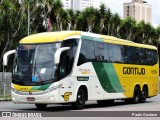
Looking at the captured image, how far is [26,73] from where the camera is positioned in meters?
19.6

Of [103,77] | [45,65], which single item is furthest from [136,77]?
[45,65]

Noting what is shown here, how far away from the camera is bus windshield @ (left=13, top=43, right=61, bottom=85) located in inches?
761

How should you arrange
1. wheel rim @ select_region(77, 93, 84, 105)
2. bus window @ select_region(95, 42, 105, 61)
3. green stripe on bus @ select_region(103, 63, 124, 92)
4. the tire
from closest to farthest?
1. wheel rim @ select_region(77, 93, 84, 105)
2. bus window @ select_region(95, 42, 105, 61)
3. green stripe on bus @ select_region(103, 63, 124, 92)
4. the tire

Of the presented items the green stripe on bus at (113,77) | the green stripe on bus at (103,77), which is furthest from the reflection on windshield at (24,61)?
the green stripe on bus at (113,77)

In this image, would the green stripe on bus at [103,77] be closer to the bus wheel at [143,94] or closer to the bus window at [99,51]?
the bus window at [99,51]

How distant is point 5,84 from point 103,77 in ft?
35.8

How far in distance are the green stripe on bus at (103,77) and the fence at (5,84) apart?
1007cm

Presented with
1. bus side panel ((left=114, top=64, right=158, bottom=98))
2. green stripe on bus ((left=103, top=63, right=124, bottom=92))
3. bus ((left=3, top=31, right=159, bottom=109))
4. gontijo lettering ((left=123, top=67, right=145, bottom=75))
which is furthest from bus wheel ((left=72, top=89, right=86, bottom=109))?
gontijo lettering ((left=123, top=67, right=145, bottom=75))

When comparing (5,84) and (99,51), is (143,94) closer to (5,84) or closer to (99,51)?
(99,51)

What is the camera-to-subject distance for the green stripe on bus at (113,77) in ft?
75.8

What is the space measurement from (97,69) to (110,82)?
1629 millimetres

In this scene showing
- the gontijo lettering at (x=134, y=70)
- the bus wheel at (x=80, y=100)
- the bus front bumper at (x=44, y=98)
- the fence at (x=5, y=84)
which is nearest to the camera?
the bus front bumper at (x=44, y=98)

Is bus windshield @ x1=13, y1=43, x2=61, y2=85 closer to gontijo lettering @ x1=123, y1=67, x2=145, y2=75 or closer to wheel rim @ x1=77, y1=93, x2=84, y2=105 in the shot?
wheel rim @ x1=77, y1=93, x2=84, y2=105

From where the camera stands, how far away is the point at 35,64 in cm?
1948
